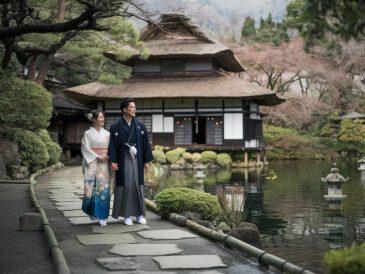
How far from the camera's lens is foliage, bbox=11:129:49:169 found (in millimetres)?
18562

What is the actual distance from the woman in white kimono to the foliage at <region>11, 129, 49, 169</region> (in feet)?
33.8

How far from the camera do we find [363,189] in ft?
54.1

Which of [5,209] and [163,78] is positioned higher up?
[163,78]

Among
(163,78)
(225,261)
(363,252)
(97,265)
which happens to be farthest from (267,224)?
(163,78)

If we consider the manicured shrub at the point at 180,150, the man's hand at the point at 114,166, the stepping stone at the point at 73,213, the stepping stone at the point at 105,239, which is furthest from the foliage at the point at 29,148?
the stepping stone at the point at 105,239

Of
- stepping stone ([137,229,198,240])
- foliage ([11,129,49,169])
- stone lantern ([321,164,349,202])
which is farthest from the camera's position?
foliage ([11,129,49,169])

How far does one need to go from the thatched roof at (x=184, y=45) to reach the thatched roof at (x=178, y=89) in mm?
1462

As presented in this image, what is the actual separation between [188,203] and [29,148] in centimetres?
1117

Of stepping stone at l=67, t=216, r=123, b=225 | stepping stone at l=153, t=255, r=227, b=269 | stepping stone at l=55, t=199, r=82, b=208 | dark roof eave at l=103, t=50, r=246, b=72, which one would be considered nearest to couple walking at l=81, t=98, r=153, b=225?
stepping stone at l=67, t=216, r=123, b=225

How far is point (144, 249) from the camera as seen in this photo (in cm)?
647

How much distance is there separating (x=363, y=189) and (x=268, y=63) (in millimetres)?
26647

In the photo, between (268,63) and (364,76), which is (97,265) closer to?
(268,63)

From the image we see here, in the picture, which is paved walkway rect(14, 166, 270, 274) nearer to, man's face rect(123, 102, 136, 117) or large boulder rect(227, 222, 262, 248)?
large boulder rect(227, 222, 262, 248)

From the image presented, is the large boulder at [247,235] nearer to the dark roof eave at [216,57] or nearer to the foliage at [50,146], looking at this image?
the foliage at [50,146]
